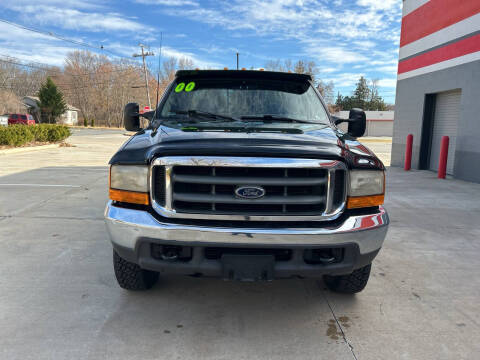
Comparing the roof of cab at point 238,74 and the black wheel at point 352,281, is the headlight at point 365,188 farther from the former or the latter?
the roof of cab at point 238,74

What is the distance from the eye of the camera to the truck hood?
2.40m

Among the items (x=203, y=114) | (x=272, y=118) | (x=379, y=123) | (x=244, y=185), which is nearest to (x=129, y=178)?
(x=244, y=185)

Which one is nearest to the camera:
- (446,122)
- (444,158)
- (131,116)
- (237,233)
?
(237,233)

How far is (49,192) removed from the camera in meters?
7.15

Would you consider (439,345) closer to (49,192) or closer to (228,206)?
(228,206)

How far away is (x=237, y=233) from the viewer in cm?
233

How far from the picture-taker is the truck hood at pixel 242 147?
240 cm

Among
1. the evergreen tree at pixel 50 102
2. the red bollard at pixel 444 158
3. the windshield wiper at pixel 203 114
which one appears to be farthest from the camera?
the evergreen tree at pixel 50 102

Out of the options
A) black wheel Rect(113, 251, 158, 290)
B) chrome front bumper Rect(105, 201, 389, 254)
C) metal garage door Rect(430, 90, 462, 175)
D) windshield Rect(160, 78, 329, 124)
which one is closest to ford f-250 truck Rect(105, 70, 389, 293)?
chrome front bumper Rect(105, 201, 389, 254)

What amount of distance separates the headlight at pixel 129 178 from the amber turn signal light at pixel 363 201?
1.33 metres

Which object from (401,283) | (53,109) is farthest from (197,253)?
(53,109)

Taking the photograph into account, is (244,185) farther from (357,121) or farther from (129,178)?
(357,121)

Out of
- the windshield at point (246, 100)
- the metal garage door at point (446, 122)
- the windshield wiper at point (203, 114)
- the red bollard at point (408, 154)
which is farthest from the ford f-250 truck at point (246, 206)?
the red bollard at point (408, 154)

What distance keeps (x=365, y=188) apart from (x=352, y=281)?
907mm
